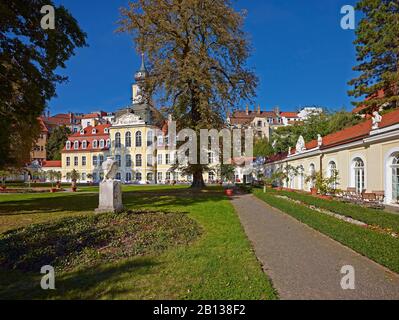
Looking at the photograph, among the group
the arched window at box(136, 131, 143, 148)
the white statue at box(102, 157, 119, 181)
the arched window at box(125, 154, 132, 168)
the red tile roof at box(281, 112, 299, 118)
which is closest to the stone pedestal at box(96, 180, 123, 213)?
the white statue at box(102, 157, 119, 181)

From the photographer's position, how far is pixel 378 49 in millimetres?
22938

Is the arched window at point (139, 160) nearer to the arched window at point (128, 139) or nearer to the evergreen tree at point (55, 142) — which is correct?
the arched window at point (128, 139)

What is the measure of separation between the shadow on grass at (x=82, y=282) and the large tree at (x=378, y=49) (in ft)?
77.5

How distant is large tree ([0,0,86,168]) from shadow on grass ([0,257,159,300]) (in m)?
9.06

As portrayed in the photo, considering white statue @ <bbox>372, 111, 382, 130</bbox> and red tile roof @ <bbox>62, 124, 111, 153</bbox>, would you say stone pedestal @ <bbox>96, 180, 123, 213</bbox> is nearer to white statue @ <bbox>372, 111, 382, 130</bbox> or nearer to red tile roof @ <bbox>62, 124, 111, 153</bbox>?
white statue @ <bbox>372, 111, 382, 130</bbox>

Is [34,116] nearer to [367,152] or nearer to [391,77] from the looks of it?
[367,152]

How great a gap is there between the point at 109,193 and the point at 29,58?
23.1 ft

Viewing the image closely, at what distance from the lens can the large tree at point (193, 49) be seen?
773 inches

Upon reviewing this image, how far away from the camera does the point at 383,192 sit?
1393 centimetres

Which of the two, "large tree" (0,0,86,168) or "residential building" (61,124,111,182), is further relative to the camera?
"residential building" (61,124,111,182)

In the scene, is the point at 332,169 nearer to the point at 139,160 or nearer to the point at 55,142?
the point at 139,160

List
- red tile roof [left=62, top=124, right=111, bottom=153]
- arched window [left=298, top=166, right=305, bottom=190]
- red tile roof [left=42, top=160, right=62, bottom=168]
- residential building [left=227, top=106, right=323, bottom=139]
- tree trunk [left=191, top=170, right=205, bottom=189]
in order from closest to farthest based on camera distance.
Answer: tree trunk [left=191, top=170, right=205, bottom=189] < arched window [left=298, top=166, right=305, bottom=190] < red tile roof [left=62, top=124, right=111, bottom=153] < red tile roof [left=42, top=160, right=62, bottom=168] < residential building [left=227, top=106, right=323, bottom=139]

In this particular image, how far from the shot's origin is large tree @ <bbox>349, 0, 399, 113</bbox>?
22302 mm

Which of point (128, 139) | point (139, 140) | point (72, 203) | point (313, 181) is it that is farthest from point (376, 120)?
point (128, 139)
